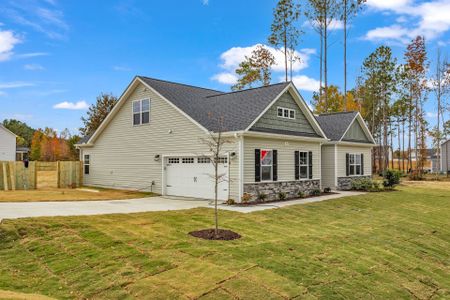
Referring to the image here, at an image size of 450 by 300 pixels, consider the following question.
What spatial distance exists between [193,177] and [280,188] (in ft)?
13.6

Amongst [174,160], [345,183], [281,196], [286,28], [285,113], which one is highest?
[286,28]

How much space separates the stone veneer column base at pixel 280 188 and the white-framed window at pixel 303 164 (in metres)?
0.37

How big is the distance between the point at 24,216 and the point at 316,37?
32557mm

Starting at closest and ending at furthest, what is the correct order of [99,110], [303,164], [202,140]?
[202,140]
[303,164]
[99,110]

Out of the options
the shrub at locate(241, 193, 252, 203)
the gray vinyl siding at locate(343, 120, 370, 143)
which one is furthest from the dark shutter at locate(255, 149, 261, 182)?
the gray vinyl siding at locate(343, 120, 370, 143)

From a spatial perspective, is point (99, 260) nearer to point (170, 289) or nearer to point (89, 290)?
point (89, 290)

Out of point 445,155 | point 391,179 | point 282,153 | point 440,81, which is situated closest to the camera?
point 282,153

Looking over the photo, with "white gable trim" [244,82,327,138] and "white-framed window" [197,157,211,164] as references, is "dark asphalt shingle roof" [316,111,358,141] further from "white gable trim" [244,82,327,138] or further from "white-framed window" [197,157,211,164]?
"white-framed window" [197,157,211,164]

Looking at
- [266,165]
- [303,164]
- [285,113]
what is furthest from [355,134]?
[266,165]

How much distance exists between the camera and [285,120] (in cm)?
1764

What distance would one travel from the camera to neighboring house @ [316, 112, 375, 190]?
21.9m

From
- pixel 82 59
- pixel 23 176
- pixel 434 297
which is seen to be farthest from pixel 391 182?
pixel 23 176

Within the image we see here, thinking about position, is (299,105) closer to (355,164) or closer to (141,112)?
(355,164)

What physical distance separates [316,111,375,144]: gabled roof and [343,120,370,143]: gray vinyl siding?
261mm
